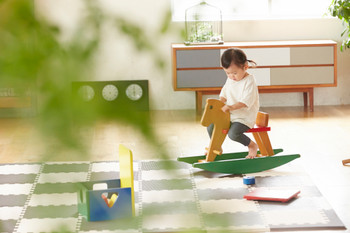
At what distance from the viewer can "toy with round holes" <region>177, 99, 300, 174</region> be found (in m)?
3.56

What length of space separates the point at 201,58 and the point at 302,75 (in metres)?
0.93

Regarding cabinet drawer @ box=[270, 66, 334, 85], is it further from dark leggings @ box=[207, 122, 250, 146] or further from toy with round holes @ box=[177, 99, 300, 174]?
dark leggings @ box=[207, 122, 250, 146]

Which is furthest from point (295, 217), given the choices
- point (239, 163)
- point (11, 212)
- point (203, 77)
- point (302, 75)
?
point (302, 75)

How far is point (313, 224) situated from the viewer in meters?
2.77

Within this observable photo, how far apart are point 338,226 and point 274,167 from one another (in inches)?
40.1

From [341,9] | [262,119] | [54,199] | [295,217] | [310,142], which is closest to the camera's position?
[54,199]

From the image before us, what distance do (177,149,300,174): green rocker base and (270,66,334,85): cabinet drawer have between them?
6.15ft

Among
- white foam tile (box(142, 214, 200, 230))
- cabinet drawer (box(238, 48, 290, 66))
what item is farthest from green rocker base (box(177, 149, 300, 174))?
white foam tile (box(142, 214, 200, 230))

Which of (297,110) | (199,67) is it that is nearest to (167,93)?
(199,67)

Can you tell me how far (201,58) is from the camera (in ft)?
17.7

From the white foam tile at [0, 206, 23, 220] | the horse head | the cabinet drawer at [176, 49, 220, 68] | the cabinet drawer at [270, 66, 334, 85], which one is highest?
the cabinet drawer at [176, 49, 220, 68]

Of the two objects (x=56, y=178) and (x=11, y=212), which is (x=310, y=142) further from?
(x=56, y=178)

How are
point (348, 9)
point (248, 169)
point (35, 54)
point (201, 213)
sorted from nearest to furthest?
1. point (35, 54)
2. point (201, 213)
3. point (248, 169)
4. point (348, 9)

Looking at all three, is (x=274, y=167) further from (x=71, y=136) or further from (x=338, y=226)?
(x=71, y=136)
